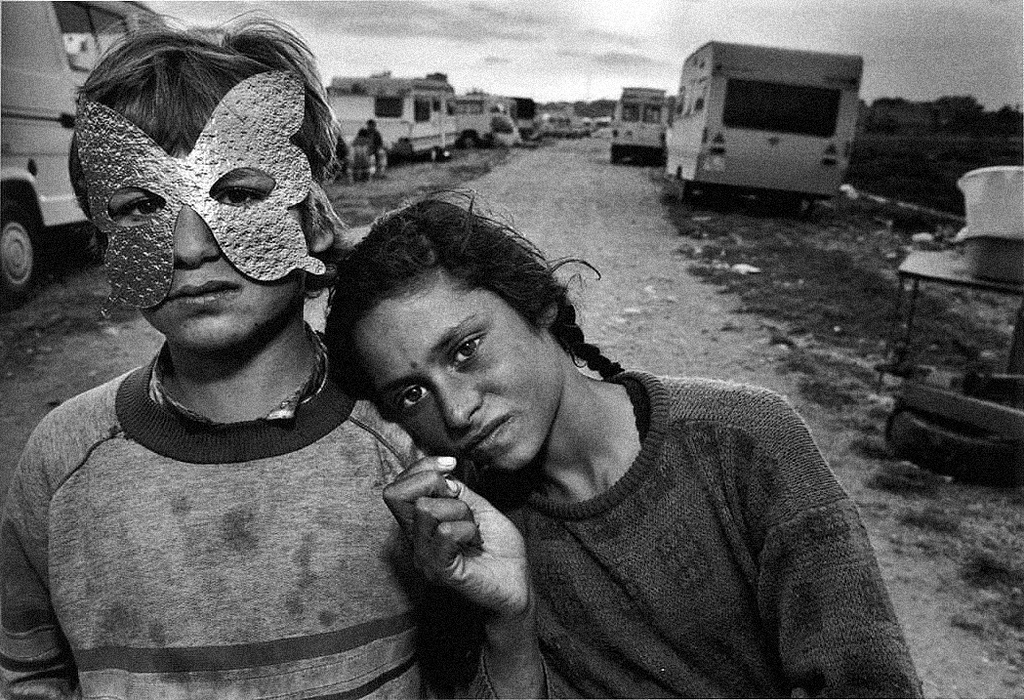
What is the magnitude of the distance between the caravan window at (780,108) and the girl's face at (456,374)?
12401 millimetres

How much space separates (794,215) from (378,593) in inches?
545

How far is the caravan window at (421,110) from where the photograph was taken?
2114cm

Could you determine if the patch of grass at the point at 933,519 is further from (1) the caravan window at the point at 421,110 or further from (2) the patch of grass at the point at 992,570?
(1) the caravan window at the point at 421,110

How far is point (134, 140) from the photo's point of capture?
1458 millimetres

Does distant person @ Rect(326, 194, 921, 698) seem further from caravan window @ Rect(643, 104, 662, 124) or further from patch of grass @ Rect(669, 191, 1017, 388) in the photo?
caravan window @ Rect(643, 104, 662, 124)

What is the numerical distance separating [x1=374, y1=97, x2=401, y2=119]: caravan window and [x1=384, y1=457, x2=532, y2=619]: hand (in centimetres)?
2006

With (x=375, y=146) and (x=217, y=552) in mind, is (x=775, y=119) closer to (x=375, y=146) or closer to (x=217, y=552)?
(x=375, y=146)

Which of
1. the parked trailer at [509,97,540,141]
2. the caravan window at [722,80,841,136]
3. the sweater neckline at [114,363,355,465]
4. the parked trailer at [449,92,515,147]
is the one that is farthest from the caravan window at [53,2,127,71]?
the parked trailer at [509,97,540,141]

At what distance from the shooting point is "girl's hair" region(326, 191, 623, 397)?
1.58 m

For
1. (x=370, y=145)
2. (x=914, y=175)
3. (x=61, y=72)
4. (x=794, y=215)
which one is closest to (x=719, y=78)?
(x=794, y=215)

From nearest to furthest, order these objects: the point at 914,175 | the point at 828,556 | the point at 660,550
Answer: the point at 828,556 < the point at 660,550 < the point at 914,175

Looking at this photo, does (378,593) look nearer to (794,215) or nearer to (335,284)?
(335,284)

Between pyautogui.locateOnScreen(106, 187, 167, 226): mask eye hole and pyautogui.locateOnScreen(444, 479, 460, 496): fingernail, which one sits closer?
pyautogui.locateOnScreen(444, 479, 460, 496): fingernail

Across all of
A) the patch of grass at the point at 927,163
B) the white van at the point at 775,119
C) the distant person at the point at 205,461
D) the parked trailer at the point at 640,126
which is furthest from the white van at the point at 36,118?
the parked trailer at the point at 640,126
